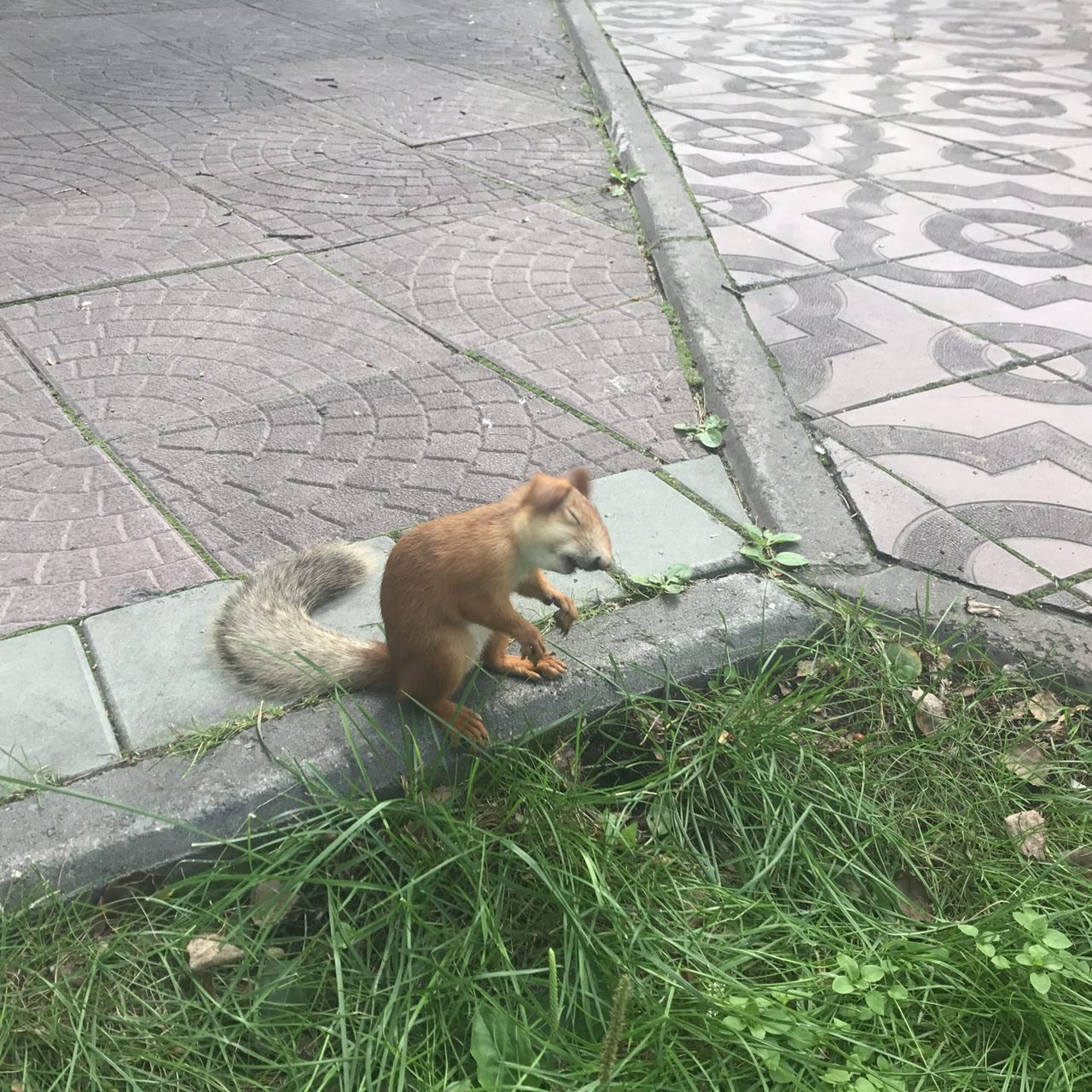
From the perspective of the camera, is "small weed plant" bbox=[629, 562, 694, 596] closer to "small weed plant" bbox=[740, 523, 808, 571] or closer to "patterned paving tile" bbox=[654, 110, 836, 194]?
"small weed plant" bbox=[740, 523, 808, 571]

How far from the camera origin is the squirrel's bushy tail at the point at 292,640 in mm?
2422

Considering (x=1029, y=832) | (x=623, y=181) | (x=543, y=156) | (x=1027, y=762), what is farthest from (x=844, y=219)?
(x=1029, y=832)

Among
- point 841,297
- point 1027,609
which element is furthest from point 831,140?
point 1027,609

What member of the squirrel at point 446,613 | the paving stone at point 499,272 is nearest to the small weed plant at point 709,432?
the paving stone at point 499,272

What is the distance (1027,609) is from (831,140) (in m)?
4.90

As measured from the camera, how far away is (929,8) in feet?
37.1

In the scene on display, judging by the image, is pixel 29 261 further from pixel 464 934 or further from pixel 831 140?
pixel 831 140

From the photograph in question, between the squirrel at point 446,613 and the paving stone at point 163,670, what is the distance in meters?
0.06

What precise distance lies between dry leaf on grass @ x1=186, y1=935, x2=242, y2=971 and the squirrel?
2.03 feet

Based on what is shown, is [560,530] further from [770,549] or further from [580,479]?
[770,549]

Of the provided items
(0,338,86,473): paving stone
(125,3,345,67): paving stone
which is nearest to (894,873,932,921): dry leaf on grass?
(0,338,86,473): paving stone

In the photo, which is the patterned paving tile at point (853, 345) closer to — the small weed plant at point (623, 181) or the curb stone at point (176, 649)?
the curb stone at point (176, 649)

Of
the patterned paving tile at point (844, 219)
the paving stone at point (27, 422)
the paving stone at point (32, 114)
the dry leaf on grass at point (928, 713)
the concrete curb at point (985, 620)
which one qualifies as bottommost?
the dry leaf on grass at point (928, 713)

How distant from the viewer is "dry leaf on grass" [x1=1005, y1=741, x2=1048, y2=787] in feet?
7.66
